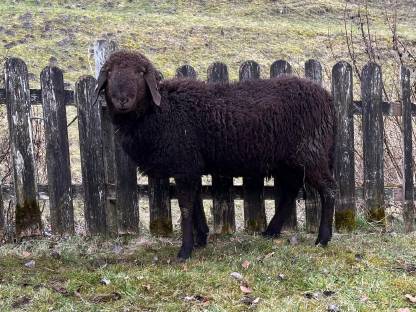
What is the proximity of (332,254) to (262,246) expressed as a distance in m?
0.75

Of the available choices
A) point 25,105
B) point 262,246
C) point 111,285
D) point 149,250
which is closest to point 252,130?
point 262,246

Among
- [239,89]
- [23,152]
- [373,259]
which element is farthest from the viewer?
[23,152]

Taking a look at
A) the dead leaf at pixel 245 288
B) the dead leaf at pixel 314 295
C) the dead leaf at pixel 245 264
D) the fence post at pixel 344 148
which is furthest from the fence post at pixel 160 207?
the dead leaf at pixel 314 295

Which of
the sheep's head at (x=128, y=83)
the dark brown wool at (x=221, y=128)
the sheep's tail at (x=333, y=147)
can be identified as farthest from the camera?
the sheep's tail at (x=333, y=147)

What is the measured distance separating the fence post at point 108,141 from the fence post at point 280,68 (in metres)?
1.86

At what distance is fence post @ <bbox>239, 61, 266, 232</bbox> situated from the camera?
641 cm

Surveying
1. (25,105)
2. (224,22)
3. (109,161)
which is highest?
(224,22)

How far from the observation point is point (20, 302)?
183 inches

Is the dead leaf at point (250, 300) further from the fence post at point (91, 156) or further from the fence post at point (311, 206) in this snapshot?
the fence post at point (91, 156)

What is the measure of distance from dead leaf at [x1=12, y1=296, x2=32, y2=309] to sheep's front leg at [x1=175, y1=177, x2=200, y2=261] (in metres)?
1.61

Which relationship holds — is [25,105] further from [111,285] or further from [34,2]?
[34,2]

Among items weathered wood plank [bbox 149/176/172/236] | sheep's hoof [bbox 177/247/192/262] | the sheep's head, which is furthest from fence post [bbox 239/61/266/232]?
the sheep's head

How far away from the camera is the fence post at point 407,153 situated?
6.46 m

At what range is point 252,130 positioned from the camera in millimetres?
5797
